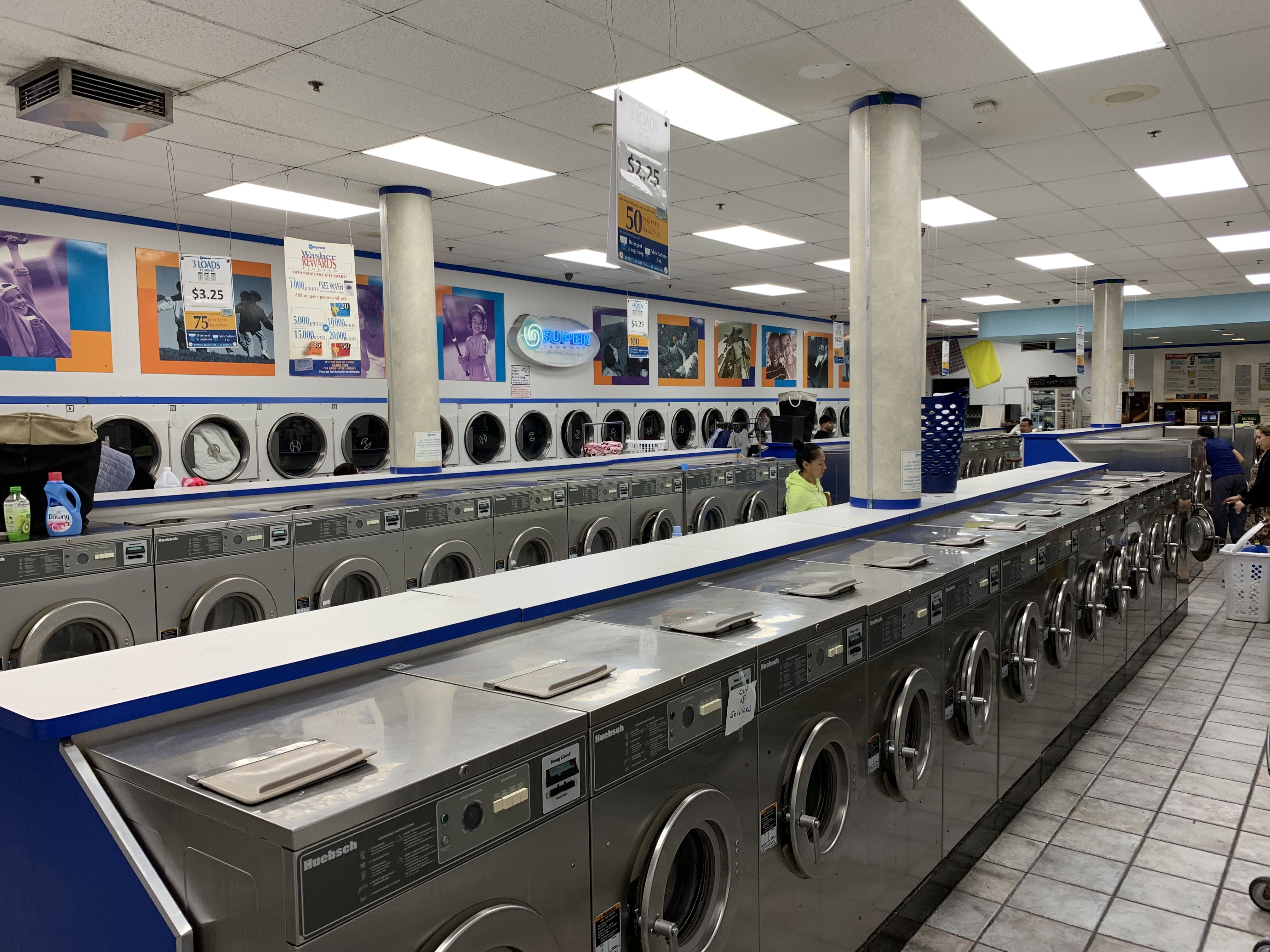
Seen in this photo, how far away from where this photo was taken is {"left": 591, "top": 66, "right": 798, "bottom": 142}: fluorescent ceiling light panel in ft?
16.6

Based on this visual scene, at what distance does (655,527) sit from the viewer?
25.7 ft

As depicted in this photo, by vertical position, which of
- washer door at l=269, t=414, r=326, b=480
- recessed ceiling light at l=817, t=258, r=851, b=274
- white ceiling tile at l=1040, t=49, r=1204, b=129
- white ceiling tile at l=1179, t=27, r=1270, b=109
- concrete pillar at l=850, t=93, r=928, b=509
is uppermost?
recessed ceiling light at l=817, t=258, r=851, b=274

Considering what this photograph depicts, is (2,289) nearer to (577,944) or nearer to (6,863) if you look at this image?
(6,863)

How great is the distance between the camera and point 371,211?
8281 mm

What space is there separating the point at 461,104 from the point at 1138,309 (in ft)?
49.7

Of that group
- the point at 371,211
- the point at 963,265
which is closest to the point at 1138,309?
the point at 963,265

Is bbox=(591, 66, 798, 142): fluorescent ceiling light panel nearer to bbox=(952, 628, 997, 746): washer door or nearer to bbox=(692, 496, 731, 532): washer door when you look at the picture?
bbox=(952, 628, 997, 746): washer door

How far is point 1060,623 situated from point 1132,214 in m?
6.14

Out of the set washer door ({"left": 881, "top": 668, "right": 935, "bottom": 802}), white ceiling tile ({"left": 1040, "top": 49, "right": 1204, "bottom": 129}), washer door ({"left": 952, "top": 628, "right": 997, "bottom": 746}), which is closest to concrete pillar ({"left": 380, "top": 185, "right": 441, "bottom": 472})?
white ceiling tile ({"left": 1040, "top": 49, "right": 1204, "bottom": 129})

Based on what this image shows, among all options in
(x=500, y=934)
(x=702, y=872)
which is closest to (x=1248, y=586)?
(x=702, y=872)

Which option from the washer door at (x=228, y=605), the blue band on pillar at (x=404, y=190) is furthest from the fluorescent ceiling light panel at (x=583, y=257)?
the washer door at (x=228, y=605)

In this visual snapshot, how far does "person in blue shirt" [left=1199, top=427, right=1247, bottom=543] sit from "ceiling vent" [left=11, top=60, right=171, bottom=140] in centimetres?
1079

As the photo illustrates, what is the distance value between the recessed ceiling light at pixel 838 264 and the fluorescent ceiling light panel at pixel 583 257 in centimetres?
286

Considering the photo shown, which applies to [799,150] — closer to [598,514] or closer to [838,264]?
[598,514]
